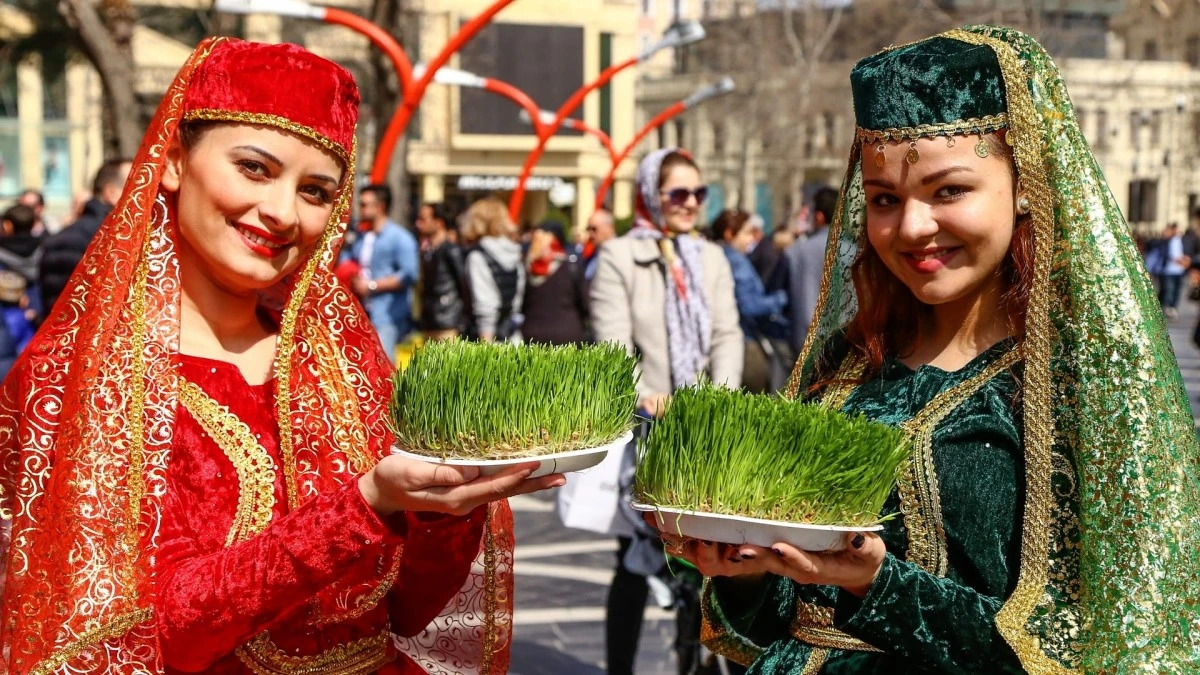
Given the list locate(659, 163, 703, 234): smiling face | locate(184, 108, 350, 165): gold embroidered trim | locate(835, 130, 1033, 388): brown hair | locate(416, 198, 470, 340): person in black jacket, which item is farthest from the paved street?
locate(184, 108, 350, 165): gold embroidered trim

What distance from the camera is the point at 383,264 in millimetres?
10367

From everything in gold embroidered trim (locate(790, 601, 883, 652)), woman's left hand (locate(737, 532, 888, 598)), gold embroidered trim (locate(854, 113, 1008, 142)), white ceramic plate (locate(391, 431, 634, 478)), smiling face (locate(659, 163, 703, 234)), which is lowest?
gold embroidered trim (locate(790, 601, 883, 652))

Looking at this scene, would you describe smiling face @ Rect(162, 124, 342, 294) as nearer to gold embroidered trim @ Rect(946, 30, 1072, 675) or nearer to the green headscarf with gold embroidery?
the green headscarf with gold embroidery

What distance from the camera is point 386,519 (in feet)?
6.91

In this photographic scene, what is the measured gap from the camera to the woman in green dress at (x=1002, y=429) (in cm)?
204

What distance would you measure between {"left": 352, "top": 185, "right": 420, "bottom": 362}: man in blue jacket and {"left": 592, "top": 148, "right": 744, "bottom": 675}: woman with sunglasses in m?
4.65

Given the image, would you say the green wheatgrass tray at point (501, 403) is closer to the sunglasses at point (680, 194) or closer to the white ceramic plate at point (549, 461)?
the white ceramic plate at point (549, 461)

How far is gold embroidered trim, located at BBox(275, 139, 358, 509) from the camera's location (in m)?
2.38

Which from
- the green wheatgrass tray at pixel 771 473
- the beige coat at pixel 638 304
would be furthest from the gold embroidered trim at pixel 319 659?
the beige coat at pixel 638 304

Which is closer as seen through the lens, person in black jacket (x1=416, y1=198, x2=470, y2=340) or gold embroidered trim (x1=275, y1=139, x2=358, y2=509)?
gold embroidered trim (x1=275, y1=139, x2=358, y2=509)

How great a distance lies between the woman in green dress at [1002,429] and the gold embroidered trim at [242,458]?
0.75 meters

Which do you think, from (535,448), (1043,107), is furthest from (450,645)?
(1043,107)

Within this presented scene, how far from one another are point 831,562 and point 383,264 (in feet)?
28.4

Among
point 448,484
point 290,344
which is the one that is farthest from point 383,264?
point 448,484
